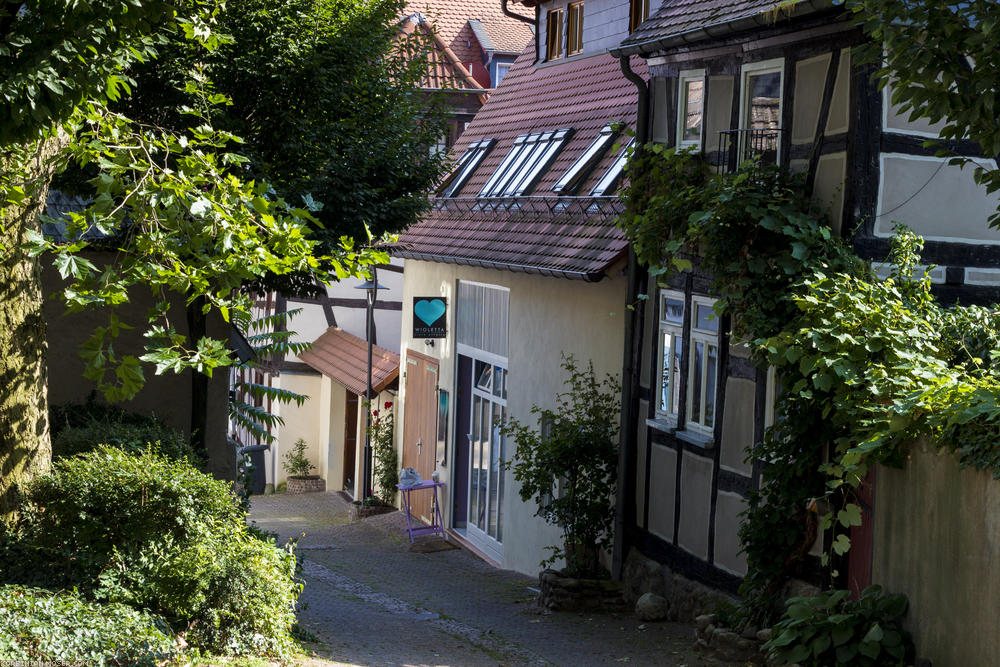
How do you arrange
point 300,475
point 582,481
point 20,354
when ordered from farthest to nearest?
1. point 300,475
2. point 582,481
3. point 20,354

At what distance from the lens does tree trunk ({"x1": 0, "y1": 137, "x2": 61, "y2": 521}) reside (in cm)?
833

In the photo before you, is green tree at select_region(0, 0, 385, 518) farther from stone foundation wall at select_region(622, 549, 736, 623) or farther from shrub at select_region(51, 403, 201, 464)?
stone foundation wall at select_region(622, 549, 736, 623)

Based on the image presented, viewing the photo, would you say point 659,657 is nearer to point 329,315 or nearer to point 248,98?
point 248,98

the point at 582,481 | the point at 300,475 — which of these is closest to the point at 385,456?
the point at 300,475

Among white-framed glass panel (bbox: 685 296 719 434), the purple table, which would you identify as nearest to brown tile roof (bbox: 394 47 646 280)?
white-framed glass panel (bbox: 685 296 719 434)

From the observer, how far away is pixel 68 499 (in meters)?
8.08

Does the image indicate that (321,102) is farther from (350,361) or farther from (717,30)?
(350,361)

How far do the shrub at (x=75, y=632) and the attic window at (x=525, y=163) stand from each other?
10.5 meters

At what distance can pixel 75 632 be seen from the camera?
672 centimetres

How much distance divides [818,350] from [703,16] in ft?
14.9

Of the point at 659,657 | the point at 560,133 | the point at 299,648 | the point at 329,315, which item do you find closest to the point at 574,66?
the point at 560,133

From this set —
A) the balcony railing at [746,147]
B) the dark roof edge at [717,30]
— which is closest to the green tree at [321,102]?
the dark roof edge at [717,30]

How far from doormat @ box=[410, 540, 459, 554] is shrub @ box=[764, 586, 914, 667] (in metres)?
10.0

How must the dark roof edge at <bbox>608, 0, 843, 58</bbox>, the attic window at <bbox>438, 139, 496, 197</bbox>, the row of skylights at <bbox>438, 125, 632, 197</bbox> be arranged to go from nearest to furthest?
the dark roof edge at <bbox>608, 0, 843, 58</bbox> → the row of skylights at <bbox>438, 125, 632, 197</bbox> → the attic window at <bbox>438, 139, 496, 197</bbox>
